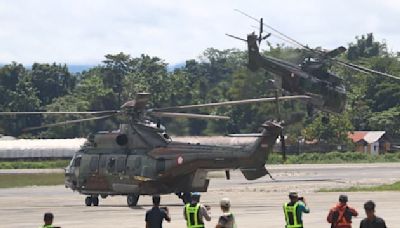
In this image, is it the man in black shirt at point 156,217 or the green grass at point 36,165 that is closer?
the man in black shirt at point 156,217

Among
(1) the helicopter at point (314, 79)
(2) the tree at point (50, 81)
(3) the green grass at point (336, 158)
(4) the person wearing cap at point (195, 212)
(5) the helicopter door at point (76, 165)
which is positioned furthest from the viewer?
(2) the tree at point (50, 81)

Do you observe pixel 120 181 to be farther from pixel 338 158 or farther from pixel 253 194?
pixel 338 158

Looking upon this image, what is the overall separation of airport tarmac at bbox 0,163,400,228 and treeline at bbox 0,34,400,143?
28826mm

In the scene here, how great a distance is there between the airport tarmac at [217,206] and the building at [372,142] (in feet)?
158

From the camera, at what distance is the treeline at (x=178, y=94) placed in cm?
10912

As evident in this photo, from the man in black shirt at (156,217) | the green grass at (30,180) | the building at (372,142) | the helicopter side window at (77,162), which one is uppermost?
the building at (372,142)

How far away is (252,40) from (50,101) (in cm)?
9274

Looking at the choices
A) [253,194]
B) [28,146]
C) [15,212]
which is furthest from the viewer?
[28,146]

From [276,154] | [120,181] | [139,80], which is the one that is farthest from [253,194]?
[139,80]

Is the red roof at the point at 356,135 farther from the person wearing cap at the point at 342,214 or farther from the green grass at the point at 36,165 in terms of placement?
the person wearing cap at the point at 342,214

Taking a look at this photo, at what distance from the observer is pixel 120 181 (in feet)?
136

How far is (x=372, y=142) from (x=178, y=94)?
3018 cm

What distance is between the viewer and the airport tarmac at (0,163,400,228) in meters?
32.4

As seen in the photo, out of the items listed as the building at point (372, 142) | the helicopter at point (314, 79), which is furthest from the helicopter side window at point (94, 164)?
the building at point (372, 142)
